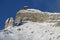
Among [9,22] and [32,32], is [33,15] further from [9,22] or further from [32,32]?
[32,32]

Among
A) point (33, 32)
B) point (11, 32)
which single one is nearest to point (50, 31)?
point (33, 32)

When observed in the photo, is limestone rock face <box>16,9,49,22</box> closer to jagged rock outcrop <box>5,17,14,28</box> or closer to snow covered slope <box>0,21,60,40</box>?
snow covered slope <box>0,21,60,40</box>

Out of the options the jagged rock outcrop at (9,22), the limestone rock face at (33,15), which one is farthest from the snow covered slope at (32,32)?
the jagged rock outcrop at (9,22)

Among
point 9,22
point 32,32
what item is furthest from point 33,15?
point 32,32

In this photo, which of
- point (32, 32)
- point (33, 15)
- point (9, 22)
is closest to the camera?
point (32, 32)

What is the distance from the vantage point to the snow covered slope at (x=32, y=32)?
30322 millimetres

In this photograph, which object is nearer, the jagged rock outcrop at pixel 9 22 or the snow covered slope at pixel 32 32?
the snow covered slope at pixel 32 32

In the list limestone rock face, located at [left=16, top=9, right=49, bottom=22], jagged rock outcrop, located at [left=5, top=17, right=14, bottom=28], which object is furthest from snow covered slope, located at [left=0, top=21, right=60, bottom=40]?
jagged rock outcrop, located at [left=5, top=17, right=14, bottom=28]

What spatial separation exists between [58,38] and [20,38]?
404cm

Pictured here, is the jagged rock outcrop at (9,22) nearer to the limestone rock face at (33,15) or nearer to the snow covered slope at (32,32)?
the limestone rock face at (33,15)

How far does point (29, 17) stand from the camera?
35.3 m

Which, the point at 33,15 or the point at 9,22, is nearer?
the point at 33,15

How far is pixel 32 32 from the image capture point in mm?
31875

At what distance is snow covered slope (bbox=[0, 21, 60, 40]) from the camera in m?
30.3
